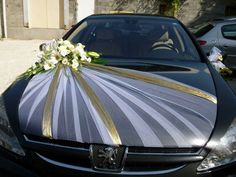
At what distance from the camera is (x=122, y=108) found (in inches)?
94.0

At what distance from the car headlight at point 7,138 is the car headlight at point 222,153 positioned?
1.04m

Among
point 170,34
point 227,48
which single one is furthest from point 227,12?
point 170,34

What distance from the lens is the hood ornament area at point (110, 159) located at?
210cm

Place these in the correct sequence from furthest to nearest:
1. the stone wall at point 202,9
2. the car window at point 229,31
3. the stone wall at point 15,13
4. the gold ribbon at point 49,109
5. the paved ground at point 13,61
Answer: the stone wall at point 15,13 < the stone wall at point 202,9 < the car window at point 229,31 < the paved ground at point 13,61 < the gold ribbon at point 49,109

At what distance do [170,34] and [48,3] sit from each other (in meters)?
13.8

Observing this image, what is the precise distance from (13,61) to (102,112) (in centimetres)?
845

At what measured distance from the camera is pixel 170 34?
3904 millimetres

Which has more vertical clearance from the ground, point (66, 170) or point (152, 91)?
point (152, 91)

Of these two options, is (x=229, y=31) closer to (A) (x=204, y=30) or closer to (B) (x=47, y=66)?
(A) (x=204, y=30)

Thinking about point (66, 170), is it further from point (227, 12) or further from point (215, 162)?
point (227, 12)

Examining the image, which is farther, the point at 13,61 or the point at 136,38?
the point at 13,61

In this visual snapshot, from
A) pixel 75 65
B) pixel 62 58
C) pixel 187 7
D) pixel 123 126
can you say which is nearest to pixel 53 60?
pixel 62 58

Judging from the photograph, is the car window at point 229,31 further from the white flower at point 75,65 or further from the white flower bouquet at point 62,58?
the white flower at point 75,65

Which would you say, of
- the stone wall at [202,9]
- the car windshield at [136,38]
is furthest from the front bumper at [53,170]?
the stone wall at [202,9]
